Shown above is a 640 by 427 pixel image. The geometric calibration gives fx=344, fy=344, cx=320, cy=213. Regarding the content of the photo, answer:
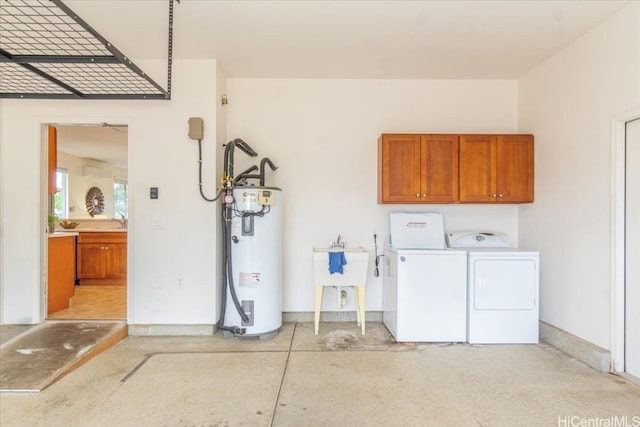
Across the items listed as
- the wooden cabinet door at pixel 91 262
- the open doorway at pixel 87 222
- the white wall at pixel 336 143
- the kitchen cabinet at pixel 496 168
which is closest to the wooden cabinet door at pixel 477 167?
the kitchen cabinet at pixel 496 168

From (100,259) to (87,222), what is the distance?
6.66 ft

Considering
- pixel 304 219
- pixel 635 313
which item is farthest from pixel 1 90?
pixel 635 313

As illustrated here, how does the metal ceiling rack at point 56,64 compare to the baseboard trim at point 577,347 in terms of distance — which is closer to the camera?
the metal ceiling rack at point 56,64

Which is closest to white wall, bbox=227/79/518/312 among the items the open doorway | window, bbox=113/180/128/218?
the open doorway

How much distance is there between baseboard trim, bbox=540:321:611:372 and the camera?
9.51ft

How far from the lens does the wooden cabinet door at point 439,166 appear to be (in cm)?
383

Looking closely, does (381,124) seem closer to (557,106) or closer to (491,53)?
(491,53)

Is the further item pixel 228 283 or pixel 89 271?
pixel 89 271

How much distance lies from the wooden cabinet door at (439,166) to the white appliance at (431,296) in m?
0.70

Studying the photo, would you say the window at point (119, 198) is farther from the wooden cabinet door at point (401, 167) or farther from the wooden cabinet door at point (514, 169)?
the wooden cabinet door at point (514, 169)

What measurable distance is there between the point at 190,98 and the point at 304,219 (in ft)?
6.12

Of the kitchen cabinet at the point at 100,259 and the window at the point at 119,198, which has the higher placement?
the window at the point at 119,198

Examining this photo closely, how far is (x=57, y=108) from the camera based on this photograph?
3.75m

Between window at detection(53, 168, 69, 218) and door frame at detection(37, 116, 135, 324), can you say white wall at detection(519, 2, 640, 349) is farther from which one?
window at detection(53, 168, 69, 218)
